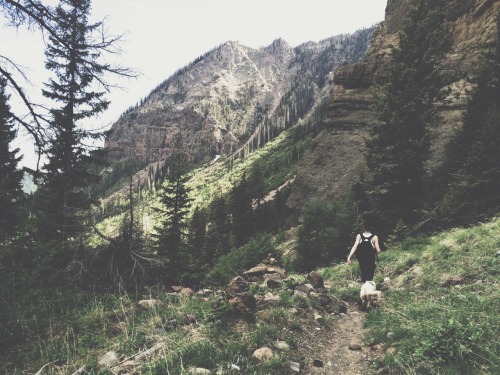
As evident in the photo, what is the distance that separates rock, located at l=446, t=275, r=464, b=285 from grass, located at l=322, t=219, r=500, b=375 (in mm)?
47

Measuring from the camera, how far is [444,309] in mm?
4766

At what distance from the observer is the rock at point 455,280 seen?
6.24 m

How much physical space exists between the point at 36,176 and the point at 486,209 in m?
14.6

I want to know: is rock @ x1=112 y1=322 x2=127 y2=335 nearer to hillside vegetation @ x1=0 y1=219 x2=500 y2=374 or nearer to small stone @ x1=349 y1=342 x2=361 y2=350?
hillside vegetation @ x1=0 y1=219 x2=500 y2=374

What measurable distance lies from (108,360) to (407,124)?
1606 cm

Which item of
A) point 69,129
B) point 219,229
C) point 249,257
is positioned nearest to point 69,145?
point 69,129

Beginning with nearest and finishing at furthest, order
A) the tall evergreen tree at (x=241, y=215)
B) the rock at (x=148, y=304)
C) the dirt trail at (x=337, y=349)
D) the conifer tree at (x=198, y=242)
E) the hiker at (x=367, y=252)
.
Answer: the dirt trail at (x=337, y=349) → the rock at (x=148, y=304) → the hiker at (x=367, y=252) → the conifer tree at (x=198, y=242) → the tall evergreen tree at (x=241, y=215)

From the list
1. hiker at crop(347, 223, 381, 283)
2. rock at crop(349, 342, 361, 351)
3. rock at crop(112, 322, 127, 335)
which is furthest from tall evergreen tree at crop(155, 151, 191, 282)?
rock at crop(349, 342, 361, 351)

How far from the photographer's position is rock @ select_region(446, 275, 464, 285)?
624 cm

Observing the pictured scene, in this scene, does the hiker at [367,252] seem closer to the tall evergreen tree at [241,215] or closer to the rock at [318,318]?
the rock at [318,318]

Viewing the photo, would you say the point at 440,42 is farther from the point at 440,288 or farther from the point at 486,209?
the point at 440,288

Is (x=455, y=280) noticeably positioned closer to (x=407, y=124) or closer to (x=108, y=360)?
(x=108, y=360)

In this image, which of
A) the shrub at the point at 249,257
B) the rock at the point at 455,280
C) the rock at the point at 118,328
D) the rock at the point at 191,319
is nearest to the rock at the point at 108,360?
the rock at the point at 118,328

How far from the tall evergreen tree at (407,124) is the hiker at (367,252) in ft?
27.9
